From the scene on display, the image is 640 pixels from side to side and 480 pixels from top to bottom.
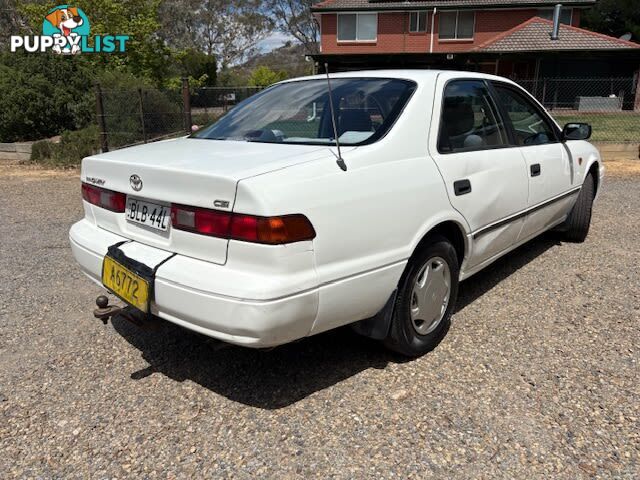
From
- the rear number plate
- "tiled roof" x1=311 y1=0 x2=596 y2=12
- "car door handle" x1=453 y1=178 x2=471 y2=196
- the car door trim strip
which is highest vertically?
"tiled roof" x1=311 y1=0 x2=596 y2=12

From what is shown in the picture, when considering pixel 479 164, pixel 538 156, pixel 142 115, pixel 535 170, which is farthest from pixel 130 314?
pixel 142 115

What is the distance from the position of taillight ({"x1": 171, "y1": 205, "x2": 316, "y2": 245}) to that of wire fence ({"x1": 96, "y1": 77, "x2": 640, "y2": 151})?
15.1ft

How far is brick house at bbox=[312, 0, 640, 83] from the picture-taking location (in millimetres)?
24391

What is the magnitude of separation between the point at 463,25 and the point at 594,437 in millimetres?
29361

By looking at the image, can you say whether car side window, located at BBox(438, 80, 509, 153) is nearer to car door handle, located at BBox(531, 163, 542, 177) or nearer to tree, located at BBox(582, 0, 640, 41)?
car door handle, located at BBox(531, 163, 542, 177)

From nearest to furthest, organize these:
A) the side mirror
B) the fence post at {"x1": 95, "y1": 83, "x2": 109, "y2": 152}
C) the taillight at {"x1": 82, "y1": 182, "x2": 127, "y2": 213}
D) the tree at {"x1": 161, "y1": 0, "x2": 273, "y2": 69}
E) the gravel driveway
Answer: the gravel driveway, the taillight at {"x1": 82, "y1": 182, "x2": 127, "y2": 213}, the side mirror, the fence post at {"x1": 95, "y1": 83, "x2": 109, "y2": 152}, the tree at {"x1": 161, "y1": 0, "x2": 273, "y2": 69}

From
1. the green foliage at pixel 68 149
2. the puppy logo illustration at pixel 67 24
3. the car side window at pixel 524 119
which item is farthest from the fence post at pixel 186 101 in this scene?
the puppy logo illustration at pixel 67 24

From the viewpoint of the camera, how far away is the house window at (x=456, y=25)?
27.9 m

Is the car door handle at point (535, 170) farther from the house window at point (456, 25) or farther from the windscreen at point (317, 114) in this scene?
the house window at point (456, 25)

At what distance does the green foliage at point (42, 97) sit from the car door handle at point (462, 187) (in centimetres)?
1323

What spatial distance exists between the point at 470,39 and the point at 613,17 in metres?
13.3

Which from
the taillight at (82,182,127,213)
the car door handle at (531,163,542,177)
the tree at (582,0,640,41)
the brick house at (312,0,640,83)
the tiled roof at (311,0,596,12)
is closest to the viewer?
the taillight at (82,182,127,213)

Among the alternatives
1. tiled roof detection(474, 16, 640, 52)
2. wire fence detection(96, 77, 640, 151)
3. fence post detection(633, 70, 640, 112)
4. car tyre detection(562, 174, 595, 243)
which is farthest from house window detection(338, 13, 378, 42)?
car tyre detection(562, 174, 595, 243)

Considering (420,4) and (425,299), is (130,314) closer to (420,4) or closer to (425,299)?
(425,299)
